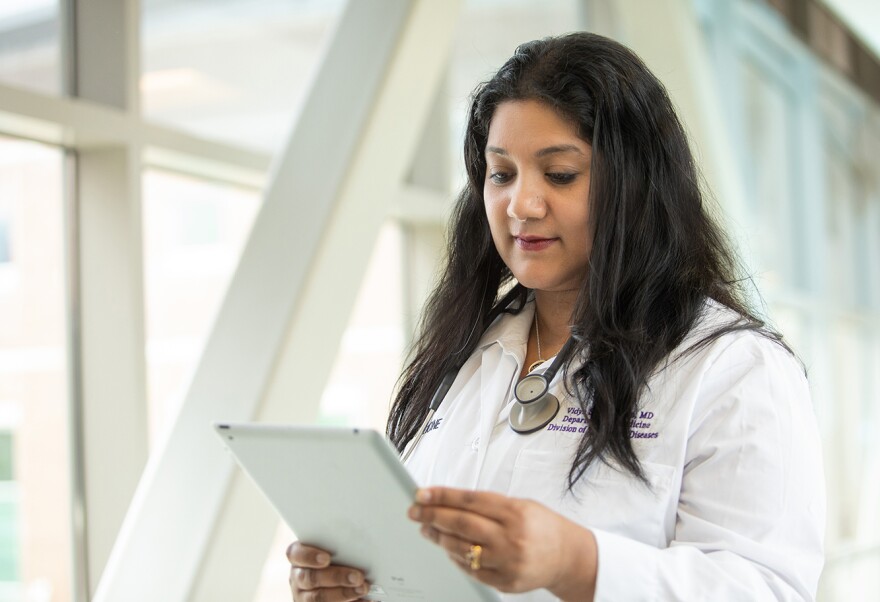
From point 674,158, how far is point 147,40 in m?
2.28

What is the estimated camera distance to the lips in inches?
67.5

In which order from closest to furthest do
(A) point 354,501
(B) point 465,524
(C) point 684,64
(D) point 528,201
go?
(B) point 465,524, (A) point 354,501, (D) point 528,201, (C) point 684,64

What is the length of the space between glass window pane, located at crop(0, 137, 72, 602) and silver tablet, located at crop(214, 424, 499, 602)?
1.81 meters

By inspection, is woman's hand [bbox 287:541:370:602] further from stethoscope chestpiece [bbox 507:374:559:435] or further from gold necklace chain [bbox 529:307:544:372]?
gold necklace chain [bbox 529:307:544:372]

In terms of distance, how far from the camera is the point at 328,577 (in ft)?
5.27

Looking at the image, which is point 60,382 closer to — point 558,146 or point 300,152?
point 300,152

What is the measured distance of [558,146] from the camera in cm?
168

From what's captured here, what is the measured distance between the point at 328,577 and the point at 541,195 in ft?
2.29

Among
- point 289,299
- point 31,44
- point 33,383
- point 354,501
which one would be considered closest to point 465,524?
point 354,501

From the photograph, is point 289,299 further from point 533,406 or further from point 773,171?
point 773,171

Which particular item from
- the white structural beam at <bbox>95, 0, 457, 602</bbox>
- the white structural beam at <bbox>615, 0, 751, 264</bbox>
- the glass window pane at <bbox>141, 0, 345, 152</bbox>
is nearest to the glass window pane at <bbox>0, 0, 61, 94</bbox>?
the glass window pane at <bbox>141, 0, 345, 152</bbox>

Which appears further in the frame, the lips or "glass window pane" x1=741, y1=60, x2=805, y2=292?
"glass window pane" x1=741, y1=60, x2=805, y2=292

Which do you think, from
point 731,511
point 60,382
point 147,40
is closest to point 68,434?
point 60,382

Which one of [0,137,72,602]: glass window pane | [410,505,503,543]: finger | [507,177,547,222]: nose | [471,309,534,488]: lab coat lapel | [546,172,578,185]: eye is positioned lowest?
[410,505,503,543]: finger
